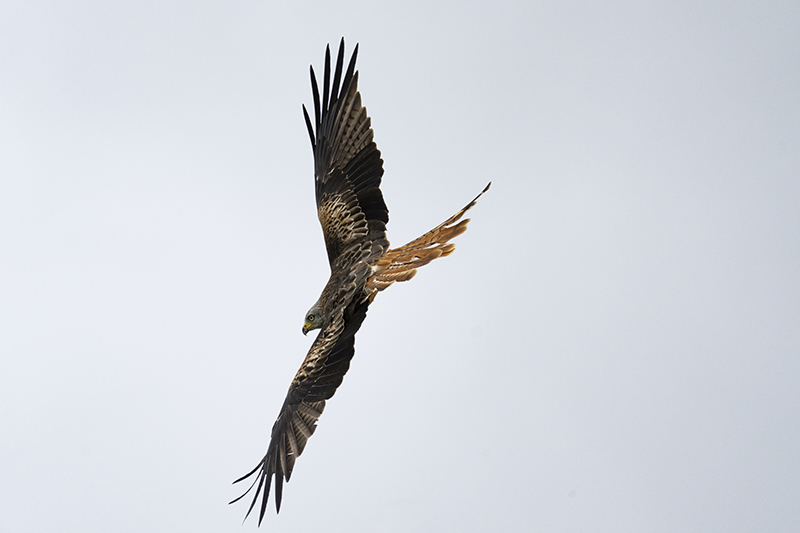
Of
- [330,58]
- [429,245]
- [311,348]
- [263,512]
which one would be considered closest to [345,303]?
[311,348]

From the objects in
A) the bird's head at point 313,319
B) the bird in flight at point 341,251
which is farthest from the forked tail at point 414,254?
the bird's head at point 313,319

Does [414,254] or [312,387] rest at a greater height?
[414,254]

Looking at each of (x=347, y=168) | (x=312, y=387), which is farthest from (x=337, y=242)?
(x=312, y=387)

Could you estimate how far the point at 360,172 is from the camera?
5.10 metres

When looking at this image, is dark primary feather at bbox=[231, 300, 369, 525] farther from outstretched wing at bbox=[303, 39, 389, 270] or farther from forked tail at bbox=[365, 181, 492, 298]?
outstretched wing at bbox=[303, 39, 389, 270]

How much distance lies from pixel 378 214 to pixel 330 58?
1.11 meters

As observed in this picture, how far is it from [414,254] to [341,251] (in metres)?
0.67

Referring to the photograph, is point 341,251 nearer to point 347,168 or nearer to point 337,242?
point 337,242

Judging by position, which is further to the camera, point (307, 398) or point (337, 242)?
point (337, 242)

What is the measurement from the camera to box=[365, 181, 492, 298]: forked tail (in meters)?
4.52

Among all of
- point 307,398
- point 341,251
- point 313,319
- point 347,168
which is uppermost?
point 347,168

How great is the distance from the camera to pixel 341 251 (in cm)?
507

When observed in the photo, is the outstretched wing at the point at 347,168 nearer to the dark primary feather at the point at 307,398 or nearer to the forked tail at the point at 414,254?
the forked tail at the point at 414,254

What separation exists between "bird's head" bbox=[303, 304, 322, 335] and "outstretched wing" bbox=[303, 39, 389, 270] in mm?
359
